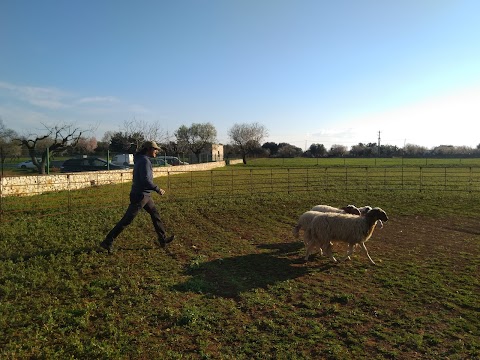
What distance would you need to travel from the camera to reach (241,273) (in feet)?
20.8

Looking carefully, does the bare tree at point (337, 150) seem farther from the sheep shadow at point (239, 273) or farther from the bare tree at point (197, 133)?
the sheep shadow at point (239, 273)

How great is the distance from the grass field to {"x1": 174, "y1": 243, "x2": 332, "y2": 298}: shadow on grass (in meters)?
0.03

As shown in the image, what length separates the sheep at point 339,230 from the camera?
7.45 metres

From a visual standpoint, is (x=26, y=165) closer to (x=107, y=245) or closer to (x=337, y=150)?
(x=107, y=245)

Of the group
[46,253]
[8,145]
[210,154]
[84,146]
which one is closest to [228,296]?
[46,253]

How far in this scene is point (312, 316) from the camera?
4723 millimetres

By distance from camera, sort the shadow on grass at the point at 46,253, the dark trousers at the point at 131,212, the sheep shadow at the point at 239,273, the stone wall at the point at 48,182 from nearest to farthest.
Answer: the sheep shadow at the point at 239,273 → the shadow on grass at the point at 46,253 → the dark trousers at the point at 131,212 → the stone wall at the point at 48,182

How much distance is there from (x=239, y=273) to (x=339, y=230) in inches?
101

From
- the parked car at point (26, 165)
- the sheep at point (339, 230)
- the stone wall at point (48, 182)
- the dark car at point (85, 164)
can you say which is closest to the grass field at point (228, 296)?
the sheep at point (339, 230)

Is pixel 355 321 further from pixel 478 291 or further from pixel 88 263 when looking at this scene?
pixel 88 263

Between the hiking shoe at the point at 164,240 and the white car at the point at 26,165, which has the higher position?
the white car at the point at 26,165

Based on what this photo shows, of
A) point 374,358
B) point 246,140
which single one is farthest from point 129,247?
point 246,140

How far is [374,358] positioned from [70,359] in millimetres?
3238

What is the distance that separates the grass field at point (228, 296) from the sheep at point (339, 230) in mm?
351
